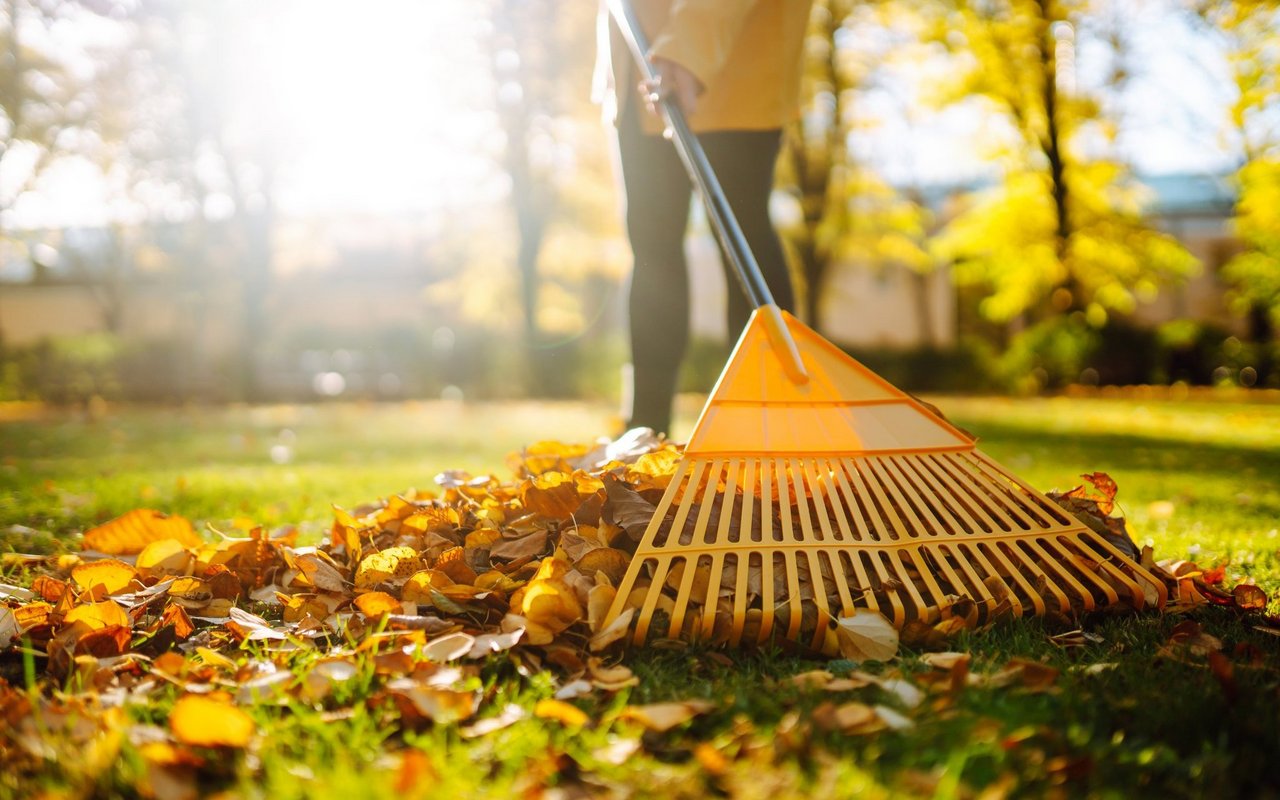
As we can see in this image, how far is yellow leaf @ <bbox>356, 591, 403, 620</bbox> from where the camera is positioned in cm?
168

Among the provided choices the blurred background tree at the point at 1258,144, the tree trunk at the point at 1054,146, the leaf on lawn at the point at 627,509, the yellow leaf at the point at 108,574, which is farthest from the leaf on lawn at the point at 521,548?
the tree trunk at the point at 1054,146

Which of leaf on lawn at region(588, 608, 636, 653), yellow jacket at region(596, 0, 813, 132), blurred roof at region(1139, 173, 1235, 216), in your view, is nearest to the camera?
leaf on lawn at region(588, 608, 636, 653)

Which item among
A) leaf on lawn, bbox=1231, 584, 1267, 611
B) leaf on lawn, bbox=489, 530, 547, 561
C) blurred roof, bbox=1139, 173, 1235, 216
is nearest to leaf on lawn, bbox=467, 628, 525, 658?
leaf on lawn, bbox=489, 530, 547, 561

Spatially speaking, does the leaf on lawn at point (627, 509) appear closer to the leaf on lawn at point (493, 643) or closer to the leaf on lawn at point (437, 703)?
the leaf on lawn at point (493, 643)

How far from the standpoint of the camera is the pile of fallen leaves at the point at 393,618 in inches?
50.3

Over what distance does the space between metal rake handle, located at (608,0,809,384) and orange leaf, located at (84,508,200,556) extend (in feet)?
5.14

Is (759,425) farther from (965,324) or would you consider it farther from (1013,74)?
(965,324)

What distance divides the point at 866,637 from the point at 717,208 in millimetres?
1153

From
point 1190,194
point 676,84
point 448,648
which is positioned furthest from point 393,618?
point 1190,194

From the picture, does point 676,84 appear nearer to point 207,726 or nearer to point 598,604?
point 598,604

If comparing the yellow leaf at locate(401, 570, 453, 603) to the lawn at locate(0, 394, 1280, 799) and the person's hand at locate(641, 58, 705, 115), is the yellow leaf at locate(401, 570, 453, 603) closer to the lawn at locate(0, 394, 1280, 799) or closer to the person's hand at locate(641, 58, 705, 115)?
the lawn at locate(0, 394, 1280, 799)

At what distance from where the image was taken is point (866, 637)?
156cm

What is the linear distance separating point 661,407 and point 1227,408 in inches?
418

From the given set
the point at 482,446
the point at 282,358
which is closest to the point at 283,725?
the point at 482,446
